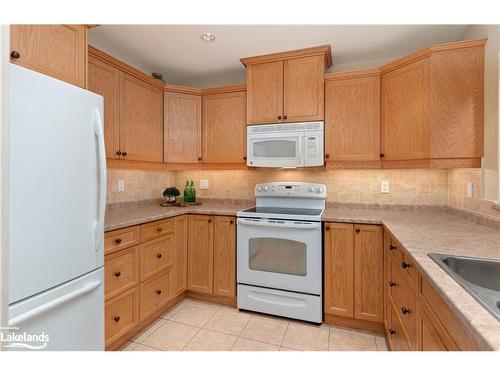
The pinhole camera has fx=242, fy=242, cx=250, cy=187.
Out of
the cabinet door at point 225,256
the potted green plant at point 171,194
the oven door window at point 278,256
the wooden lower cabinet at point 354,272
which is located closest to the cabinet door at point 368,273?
the wooden lower cabinet at point 354,272

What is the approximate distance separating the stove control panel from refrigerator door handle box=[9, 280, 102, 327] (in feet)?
5.53

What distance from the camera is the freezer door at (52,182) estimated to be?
934 millimetres

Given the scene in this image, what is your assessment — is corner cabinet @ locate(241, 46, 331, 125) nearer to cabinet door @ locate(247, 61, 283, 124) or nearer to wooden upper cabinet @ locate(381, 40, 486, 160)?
cabinet door @ locate(247, 61, 283, 124)

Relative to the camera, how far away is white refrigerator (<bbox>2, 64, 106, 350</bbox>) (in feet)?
3.07

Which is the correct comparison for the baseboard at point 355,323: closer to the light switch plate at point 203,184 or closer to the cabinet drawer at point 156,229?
the cabinet drawer at point 156,229

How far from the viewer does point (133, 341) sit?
5.94 ft

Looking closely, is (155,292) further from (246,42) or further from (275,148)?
(246,42)

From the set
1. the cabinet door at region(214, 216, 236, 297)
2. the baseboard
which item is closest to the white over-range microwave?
the cabinet door at region(214, 216, 236, 297)

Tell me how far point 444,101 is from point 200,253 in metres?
2.40

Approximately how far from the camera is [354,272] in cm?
194

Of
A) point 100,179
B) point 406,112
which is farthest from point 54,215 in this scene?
point 406,112
